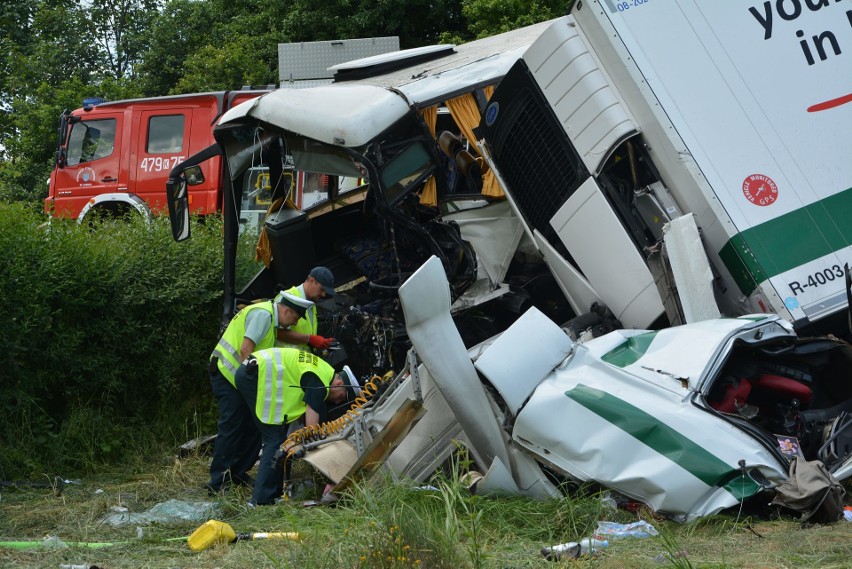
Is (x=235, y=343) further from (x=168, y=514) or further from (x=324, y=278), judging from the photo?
(x=168, y=514)

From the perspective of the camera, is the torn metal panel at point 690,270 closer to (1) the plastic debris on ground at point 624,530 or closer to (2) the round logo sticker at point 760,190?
(2) the round logo sticker at point 760,190

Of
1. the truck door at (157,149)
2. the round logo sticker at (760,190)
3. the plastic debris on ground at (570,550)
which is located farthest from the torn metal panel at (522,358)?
the truck door at (157,149)

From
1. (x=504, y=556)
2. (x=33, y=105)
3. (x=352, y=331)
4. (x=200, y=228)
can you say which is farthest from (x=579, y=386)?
(x=33, y=105)

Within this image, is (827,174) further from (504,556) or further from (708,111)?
(504,556)

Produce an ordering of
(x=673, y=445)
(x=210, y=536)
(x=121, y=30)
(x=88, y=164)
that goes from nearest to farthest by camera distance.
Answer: (x=673, y=445) < (x=210, y=536) < (x=88, y=164) < (x=121, y=30)

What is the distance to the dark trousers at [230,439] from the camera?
640cm

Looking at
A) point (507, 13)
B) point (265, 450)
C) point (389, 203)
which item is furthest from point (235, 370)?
point (507, 13)

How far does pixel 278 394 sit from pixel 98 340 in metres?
1.93

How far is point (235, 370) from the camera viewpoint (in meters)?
6.31

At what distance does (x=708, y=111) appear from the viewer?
18.4 feet

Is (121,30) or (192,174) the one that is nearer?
(192,174)

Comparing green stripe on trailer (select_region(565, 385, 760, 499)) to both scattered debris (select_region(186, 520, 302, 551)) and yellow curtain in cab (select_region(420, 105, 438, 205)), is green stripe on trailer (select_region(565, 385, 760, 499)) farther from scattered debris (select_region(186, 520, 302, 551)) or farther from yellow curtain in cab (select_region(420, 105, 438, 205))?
yellow curtain in cab (select_region(420, 105, 438, 205))

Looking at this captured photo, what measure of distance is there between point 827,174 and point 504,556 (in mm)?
2862

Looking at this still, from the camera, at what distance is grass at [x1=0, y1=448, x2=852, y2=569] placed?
3.84m
